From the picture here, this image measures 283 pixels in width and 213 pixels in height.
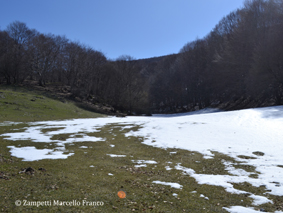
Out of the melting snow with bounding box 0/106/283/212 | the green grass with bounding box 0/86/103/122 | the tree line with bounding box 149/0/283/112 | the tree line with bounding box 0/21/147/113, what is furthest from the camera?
the tree line with bounding box 0/21/147/113

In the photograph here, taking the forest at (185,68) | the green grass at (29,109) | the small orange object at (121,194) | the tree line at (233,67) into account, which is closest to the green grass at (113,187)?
the small orange object at (121,194)

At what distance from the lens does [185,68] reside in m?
68.1

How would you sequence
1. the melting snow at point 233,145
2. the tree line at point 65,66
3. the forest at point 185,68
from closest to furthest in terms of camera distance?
the melting snow at point 233,145 < the forest at point 185,68 < the tree line at point 65,66

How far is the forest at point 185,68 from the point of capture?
38.9m

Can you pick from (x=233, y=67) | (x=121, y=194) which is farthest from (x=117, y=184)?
(x=233, y=67)

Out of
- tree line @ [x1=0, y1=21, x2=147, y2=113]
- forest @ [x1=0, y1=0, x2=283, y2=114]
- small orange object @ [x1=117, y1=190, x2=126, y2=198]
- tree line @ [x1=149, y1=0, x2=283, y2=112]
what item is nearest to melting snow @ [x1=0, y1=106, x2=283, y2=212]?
small orange object @ [x1=117, y1=190, x2=126, y2=198]

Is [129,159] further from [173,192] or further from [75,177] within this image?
[173,192]

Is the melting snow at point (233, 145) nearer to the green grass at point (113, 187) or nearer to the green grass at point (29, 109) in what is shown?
the green grass at point (113, 187)

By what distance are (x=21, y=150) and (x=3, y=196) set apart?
6.93 meters

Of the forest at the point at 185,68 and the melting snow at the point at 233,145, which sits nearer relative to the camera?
the melting snow at the point at 233,145

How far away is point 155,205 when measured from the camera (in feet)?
17.5

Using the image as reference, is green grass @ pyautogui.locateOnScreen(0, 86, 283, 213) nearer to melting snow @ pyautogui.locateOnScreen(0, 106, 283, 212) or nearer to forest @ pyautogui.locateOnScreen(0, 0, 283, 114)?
melting snow @ pyautogui.locateOnScreen(0, 106, 283, 212)

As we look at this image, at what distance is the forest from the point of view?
38875mm

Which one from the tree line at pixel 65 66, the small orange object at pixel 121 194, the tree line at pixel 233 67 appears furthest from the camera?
the tree line at pixel 65 66
